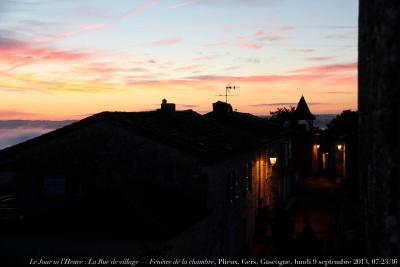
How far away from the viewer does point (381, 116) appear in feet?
6.00

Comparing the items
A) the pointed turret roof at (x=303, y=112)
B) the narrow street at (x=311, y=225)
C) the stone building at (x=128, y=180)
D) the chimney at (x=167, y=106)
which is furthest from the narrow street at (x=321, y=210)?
the chimney at (x=167, y=106)

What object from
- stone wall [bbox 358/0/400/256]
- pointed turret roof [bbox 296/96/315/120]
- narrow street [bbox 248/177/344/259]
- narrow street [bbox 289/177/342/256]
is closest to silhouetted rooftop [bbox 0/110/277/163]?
narrow street [bbox 248/177/344/259]

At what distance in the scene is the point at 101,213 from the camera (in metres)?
14.1

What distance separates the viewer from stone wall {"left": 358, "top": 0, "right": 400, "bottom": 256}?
1.73 meters

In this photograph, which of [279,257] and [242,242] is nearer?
[279,257]

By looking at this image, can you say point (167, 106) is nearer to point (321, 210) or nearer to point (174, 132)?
point (174, 132)

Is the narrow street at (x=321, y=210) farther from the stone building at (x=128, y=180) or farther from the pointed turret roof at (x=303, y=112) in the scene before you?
the pointed turret roof at (x=303, y=112)

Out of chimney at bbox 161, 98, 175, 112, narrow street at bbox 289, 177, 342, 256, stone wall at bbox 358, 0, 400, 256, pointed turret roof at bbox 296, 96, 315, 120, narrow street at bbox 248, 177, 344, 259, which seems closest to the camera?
stone wall at bbox 358, 0, 400, 256

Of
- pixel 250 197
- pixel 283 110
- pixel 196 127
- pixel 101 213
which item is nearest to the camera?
pixel 101 213

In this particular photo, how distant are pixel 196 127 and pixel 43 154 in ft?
24.4

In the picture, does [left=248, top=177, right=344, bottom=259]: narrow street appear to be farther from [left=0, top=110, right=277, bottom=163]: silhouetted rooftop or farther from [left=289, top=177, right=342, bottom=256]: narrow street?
[left=0, top=110, right=277, bottom=163]: silhouetted rooftop

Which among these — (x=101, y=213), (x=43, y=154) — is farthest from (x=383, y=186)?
(x=43, y=154)

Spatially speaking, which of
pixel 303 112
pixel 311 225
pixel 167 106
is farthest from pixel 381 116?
pixel 303 112

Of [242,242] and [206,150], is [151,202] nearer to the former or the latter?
[206,150]
